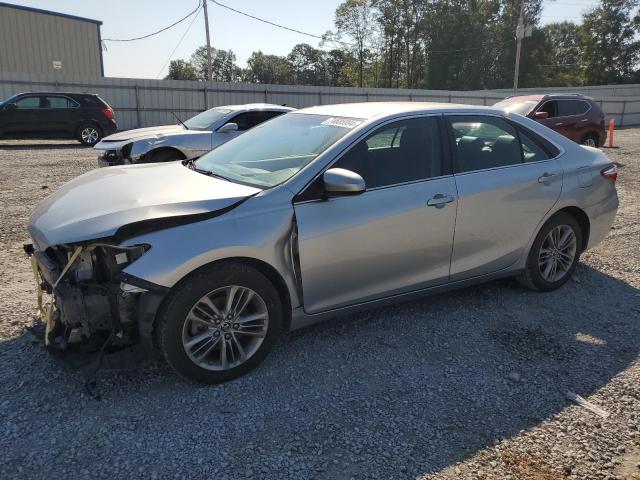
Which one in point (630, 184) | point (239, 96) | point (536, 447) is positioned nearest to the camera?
point (536, 447)

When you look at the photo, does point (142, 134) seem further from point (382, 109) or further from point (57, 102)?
point (57, 102)

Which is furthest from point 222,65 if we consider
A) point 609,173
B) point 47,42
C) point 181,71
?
point 609,173

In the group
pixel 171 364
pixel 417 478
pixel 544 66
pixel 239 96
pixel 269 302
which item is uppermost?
pixel 544 66

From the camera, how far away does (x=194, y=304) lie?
297 centimetres

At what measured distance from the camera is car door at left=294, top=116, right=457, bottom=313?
3.34 m

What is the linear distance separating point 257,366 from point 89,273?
45.3 inches

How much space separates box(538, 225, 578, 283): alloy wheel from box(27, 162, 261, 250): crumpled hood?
2.76 metres

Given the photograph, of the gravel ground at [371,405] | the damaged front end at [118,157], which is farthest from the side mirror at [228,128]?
the gravel ground at [371,405]

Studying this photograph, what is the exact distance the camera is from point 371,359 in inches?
140

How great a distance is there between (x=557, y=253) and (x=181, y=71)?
96770 mm

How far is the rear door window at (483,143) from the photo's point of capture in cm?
407

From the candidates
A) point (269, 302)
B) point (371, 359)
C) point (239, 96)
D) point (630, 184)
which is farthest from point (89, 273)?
point (239, 96)

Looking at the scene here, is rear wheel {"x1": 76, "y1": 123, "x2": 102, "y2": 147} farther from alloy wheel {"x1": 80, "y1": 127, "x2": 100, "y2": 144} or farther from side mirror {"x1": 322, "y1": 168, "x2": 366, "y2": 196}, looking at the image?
side mirror {"x1": 322, "y1": 168, "x2": 366, "y2": 196}

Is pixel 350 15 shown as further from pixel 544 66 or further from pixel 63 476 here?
pixel 63 476
